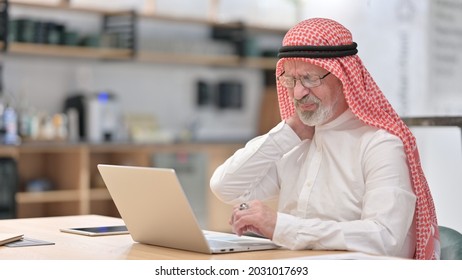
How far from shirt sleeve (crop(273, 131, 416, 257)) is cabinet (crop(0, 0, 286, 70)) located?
4921 mm

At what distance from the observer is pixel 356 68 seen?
2.54 meters

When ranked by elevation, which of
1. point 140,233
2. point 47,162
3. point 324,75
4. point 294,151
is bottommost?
point 47,162

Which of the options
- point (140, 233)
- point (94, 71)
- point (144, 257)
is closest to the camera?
point (144, 257)

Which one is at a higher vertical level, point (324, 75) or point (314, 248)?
point (324, 75)

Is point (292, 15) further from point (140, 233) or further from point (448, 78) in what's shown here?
point (140, 233)

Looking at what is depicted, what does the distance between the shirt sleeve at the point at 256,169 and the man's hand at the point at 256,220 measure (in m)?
0.37

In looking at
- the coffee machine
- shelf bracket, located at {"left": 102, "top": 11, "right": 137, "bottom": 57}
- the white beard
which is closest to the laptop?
the white beard

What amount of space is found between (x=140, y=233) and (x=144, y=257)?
253mm

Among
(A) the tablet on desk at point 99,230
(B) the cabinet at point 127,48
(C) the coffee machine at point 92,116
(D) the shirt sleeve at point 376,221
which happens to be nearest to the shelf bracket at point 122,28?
(B) the cabinet at point 127,48

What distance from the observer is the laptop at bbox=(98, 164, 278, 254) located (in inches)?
86.2

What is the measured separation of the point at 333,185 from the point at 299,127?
26 centimetres

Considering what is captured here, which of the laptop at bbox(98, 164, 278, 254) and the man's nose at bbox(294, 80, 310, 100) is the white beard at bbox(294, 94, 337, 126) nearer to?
the man's nose at bbox(294, 80, 310, 100)

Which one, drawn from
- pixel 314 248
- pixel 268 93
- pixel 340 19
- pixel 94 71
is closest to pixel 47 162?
pixel 94 71

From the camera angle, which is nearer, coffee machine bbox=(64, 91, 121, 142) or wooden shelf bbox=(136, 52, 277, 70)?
coffee machine bbox=(64, 91, 121, 142)
